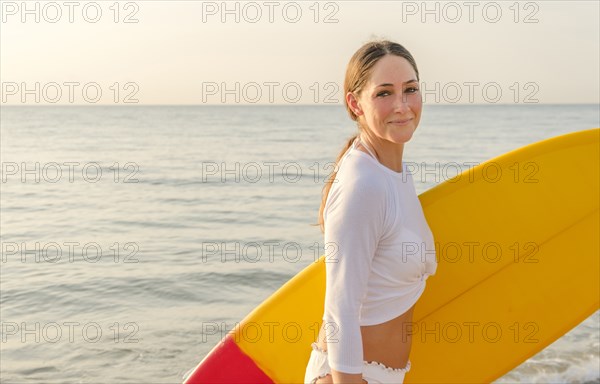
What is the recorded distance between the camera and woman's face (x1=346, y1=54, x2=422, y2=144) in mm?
1675

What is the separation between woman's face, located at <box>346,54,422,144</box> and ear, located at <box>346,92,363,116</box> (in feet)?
0.19

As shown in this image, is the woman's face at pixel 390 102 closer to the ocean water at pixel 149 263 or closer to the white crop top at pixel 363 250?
the white crop top at pixel 363 250

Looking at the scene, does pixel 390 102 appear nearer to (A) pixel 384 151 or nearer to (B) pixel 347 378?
(A) pixel 384 151

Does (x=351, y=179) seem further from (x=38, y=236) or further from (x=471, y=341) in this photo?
(x=38, y=236)

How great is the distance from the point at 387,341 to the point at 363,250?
0.35m

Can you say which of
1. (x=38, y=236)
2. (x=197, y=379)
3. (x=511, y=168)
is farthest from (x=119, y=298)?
(x=511, y=168)

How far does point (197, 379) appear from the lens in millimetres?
2305

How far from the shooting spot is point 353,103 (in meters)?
1.77

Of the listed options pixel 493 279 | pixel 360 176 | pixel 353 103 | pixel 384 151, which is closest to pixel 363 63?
pixel 353 103

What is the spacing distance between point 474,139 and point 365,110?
23.4m

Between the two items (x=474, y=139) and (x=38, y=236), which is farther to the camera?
(x=474, y=139)

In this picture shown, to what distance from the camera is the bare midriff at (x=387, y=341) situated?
1.68 metres

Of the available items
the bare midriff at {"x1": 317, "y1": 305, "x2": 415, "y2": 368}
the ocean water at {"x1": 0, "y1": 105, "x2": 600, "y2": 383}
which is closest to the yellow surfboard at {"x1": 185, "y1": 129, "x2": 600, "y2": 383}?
the bare midriff at {"x1": 317, "y1": 305, "x2": 415, "y2": 368}

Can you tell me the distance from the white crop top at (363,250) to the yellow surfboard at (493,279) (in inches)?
26.2
